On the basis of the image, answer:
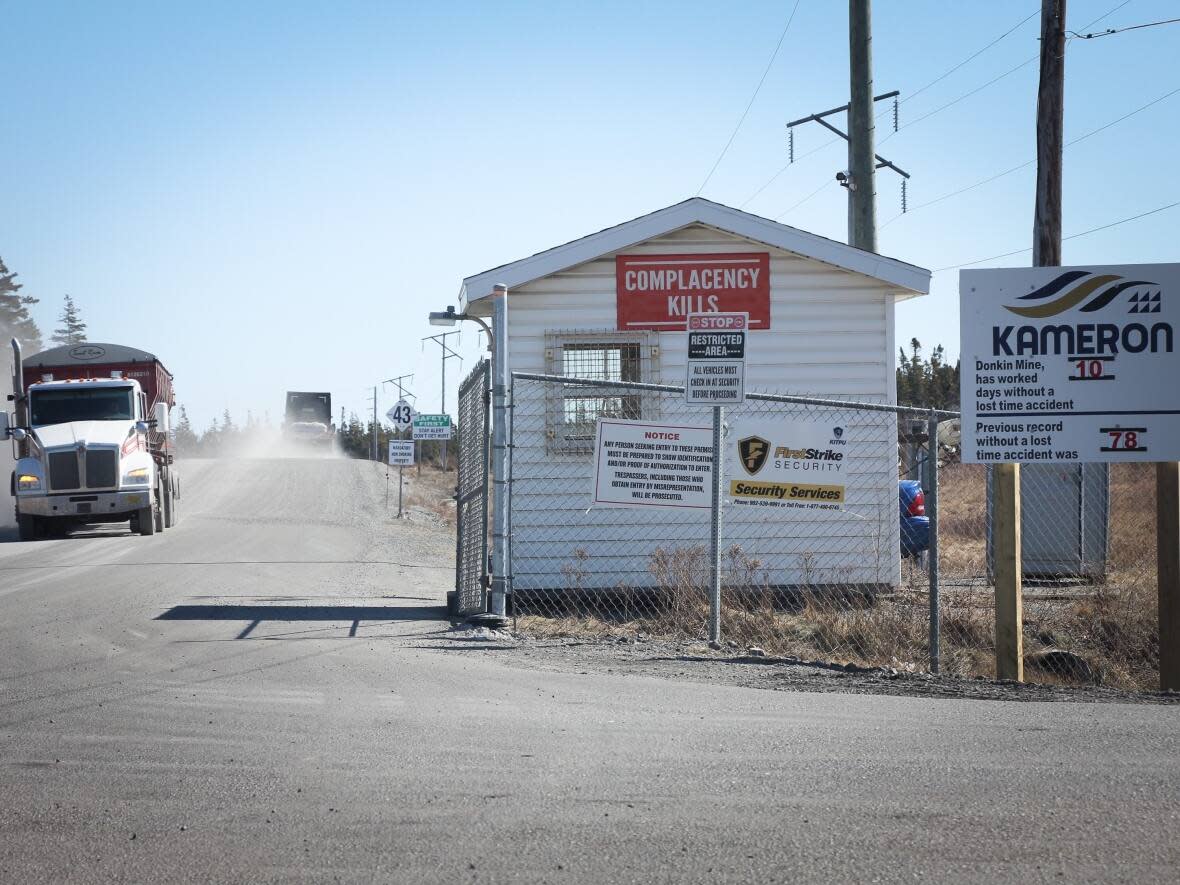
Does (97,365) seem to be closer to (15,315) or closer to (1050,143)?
(1050,143)

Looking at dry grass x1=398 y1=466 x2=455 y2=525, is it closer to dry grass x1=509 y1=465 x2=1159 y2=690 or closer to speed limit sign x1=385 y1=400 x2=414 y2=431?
speed limit sign x1=385 y1=400 x2=414 y2=431

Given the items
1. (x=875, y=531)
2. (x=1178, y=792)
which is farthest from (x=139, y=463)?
(x=1178, y=792)

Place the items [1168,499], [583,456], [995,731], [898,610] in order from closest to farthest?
[995,731], [1168,499], [898,610], [583,456]

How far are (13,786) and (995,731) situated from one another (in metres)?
4.49

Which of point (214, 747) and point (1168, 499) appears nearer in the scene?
point (214, 747)

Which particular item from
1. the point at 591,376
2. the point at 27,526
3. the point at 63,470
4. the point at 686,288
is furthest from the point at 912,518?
the point at 27,526

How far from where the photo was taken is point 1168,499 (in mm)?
7984

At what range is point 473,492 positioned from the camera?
10.6m

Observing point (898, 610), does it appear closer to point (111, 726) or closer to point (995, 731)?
point (995, 731)

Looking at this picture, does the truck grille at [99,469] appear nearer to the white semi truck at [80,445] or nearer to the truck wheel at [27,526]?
the white semi truck at [80,445]

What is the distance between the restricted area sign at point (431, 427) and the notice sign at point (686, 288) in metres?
16.6

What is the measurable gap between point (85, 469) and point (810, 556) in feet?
47.8

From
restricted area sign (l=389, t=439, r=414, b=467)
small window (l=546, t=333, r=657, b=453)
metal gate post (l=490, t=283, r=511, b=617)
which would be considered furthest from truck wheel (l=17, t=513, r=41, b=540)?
metal gate post (l=490, t=283, r=511, b=617)

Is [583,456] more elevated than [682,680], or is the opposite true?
[583,456]
